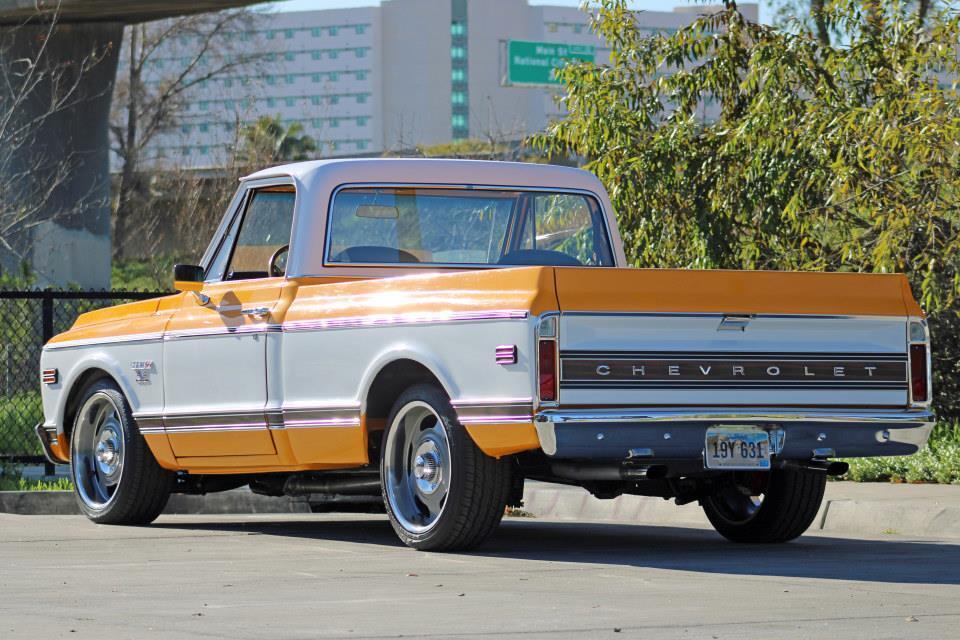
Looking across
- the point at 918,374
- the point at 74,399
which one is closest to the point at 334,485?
the point at 74,399

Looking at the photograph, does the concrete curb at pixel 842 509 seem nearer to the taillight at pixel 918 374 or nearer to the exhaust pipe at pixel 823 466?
the exhaust pipe at pixel 823 466

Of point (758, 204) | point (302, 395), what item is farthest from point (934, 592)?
point (758, 204)

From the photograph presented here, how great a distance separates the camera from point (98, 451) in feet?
37.3

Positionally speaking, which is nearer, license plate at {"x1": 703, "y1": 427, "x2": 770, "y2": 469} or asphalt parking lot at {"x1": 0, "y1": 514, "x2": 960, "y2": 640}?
asphalt parking lot at {"x1": 0, "y1": 514, "x2": 960, "y2": 640}

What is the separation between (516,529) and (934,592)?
390 centimetres

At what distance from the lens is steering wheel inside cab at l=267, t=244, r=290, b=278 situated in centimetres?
1027

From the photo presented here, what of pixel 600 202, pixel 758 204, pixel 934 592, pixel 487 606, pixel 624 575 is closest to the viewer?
pixel 487 606

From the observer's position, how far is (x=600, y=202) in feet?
35.7

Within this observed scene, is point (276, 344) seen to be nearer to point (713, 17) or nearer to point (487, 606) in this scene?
point (487, 606)

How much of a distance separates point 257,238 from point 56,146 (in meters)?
19.3

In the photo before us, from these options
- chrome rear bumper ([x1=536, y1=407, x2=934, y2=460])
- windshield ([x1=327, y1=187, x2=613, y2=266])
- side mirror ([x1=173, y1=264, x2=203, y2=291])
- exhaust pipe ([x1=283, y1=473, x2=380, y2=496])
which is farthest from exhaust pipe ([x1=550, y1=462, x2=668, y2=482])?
side mirror ([x1=173, y1=264, x2=203, y2=291])

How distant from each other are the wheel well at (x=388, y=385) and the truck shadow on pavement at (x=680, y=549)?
84 cm

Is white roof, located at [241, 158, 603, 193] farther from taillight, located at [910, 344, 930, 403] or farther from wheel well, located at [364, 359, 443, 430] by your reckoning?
taillight, located at [910, 344, 930, 403]

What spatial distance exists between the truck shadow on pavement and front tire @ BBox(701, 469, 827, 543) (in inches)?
4.3
